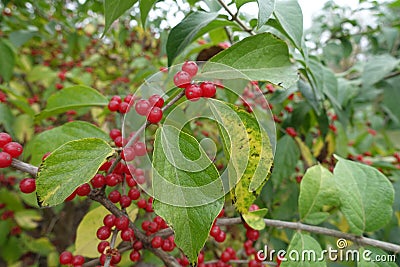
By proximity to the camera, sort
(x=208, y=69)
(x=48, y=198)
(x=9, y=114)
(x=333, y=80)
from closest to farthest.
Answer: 1. (x=48, y=198)
2. (x=208, y=69)
3. (x=333, y=80)
4. (x=9, y=114)

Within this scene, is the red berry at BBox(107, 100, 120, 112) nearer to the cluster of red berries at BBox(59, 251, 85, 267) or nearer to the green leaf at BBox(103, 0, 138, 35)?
the green leaf at BBox(103, 0, 138, 35)

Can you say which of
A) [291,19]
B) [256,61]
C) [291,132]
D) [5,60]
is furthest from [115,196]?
[5,60]

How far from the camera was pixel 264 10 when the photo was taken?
565mm

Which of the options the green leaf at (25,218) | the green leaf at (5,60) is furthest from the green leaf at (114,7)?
the green leaf at (25,218)

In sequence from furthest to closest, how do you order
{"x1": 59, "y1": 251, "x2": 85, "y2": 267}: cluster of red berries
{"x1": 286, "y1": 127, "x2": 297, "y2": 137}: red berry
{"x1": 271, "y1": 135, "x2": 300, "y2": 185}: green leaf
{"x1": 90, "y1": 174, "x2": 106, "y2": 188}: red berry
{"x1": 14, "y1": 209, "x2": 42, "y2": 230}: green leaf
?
{"x1": 14, "y1": 209, "x2": 42, "y2": 230}: green leaf → {"x1": 286, "y1": 127, "x2": 297, "y2": 137}: red berry → {"x1": 271, "y1": 135, "x2": 300, "y2": 185}: green leaf → {"x1": 59, "y1": 251, "x2": 85, "y2": 267}: cluster of red berries → {"x1": 90, "y1": 174, "x2": 106, "y2": 188}: red berry

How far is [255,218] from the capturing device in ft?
2.34

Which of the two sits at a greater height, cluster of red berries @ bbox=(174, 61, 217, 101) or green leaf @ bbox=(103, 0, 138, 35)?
green leaf @ bbox=(103, 0, 138, 35)

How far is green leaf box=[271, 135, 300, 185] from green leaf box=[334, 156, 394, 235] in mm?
311

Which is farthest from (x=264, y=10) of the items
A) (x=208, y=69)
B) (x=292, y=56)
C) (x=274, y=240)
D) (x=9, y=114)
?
(x=9, y=114)

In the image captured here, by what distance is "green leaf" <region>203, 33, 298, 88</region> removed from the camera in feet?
1.98

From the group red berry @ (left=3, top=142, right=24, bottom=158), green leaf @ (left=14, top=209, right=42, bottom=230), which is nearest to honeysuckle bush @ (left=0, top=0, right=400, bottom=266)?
red berry @ (left=3, top=142, right=24, bottom=158)

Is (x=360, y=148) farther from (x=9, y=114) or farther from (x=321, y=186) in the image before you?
(x=9, y=114)

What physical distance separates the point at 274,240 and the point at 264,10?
30.1 inches

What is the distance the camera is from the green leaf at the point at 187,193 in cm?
51
